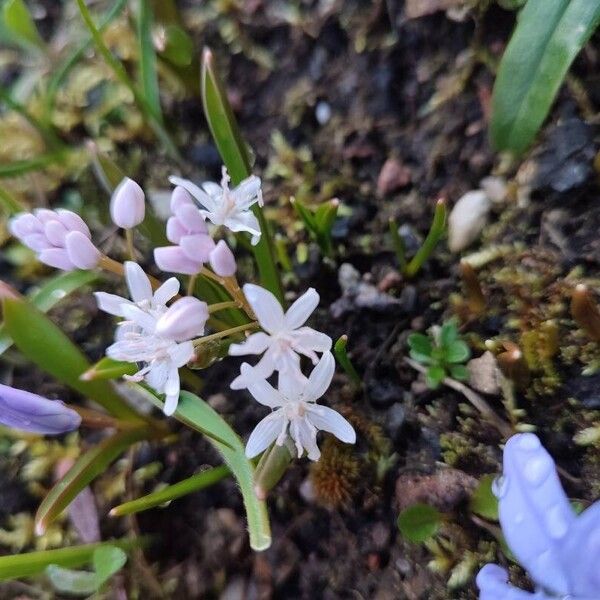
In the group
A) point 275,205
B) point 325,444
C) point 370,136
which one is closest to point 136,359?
point 325,444

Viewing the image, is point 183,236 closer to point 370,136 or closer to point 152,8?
point 370,136

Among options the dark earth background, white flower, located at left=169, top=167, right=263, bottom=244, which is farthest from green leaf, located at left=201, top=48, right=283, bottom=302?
the dark earth background

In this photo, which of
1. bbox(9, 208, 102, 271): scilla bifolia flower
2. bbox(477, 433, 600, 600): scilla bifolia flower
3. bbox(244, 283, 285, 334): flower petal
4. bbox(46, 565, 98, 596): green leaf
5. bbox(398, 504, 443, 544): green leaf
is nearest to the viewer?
bbox(477, 433, 600, 600): scilla bifolia flower

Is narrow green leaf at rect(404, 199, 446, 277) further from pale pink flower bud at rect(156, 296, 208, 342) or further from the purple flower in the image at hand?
the purple flower

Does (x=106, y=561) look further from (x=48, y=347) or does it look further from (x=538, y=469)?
(x=538, y=469)

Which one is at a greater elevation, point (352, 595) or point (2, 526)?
point (2, 526)
